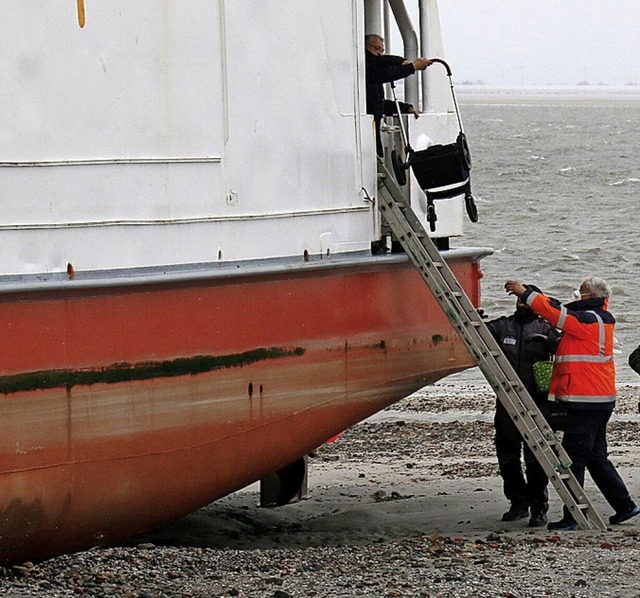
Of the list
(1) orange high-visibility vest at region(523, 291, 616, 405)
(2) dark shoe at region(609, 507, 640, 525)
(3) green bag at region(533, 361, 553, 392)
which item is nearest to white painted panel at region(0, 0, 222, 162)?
(1) orange high-visibility vest at region(523, 291, 616, 405)

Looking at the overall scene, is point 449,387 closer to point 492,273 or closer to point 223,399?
point 223,399

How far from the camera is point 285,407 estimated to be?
27.8 feet

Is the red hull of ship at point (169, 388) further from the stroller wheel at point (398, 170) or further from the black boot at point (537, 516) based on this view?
the black boot at point (537, 516)

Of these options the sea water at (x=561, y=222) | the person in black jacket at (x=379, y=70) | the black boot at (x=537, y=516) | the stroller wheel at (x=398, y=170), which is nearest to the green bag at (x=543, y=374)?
the black boot at (x=537, y=516)

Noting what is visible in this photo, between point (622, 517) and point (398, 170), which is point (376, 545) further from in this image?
point (398, 170)

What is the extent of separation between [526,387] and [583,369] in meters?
0.51

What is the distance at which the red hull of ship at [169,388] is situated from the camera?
7301 millimetres

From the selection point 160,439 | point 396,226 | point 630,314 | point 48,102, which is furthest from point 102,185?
point 630,314

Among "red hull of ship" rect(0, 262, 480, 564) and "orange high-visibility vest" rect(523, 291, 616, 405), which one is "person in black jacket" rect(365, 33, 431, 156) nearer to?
"red hull of ship" rect(0, 262, 480, 564)

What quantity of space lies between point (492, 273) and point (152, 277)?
81.9 feet

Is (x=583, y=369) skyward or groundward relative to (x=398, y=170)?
groundward

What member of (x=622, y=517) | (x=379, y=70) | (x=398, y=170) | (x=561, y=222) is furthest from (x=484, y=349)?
(x=561, y=222)

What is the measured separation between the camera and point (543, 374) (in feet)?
30.1

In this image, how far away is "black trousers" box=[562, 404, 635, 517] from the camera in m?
8.94
